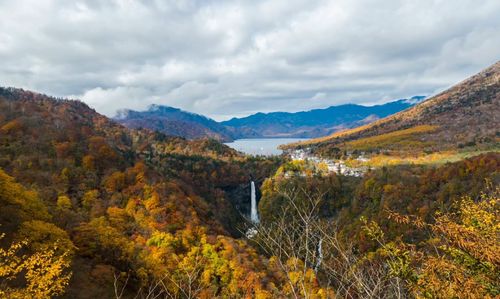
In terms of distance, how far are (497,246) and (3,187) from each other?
4156cm

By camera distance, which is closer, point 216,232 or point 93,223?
point 93,223

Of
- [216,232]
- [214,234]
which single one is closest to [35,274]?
[214,234]

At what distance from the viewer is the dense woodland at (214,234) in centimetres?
878

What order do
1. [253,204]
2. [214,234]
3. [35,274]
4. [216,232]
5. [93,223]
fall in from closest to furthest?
[35,274], [93,223], [214,234], [216,232], [253,204]

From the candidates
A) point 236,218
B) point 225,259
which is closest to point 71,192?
point 225,259

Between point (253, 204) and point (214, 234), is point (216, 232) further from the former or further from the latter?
point (253, 204)

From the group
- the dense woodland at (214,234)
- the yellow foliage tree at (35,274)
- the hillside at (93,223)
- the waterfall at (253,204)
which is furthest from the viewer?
the waterfall at (253,204)

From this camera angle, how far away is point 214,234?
62375mm

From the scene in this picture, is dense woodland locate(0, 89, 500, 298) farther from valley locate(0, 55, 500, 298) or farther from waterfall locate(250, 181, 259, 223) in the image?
waterfall locate(250, 181, 259, 223)

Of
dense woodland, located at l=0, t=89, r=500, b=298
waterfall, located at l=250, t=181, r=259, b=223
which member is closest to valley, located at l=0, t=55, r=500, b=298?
dense woodland, located at l=0, t=89, r=500, b=298

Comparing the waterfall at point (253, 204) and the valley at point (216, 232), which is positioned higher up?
the valley at point (216, 232)

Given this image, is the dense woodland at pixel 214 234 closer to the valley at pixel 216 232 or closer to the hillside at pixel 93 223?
the valley at pixel 216 232

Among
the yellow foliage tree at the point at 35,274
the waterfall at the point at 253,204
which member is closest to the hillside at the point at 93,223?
the yellow foliage tree at the point at 35,274

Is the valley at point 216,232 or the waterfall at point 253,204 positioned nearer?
the valley at point 216,232
